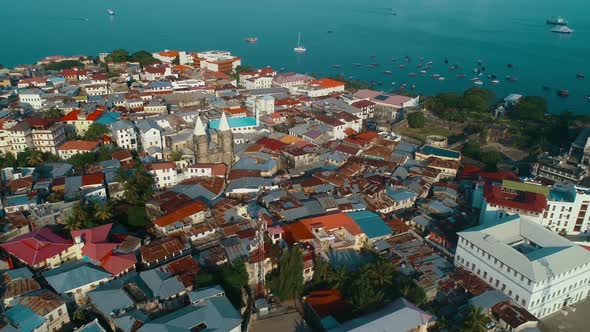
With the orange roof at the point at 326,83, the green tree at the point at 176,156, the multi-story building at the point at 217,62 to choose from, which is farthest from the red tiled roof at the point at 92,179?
the multi-story building at the point at 217,62

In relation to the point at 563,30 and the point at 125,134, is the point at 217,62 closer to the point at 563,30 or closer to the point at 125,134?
the point at 125,134

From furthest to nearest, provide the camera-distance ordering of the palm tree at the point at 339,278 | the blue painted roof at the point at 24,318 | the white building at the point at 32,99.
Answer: the white building at the point at 32,99 < the palm tree at the point at 339,278 < the blue painted roof at the point at 24,318

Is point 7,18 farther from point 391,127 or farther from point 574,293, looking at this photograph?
point 574,293

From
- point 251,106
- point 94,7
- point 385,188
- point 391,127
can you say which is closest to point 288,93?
point 251,106

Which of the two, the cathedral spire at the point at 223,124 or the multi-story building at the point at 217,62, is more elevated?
the cathedral spire at the point at 223,124

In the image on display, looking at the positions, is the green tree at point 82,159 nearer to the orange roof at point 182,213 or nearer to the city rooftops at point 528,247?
the orange roof at point 182,213

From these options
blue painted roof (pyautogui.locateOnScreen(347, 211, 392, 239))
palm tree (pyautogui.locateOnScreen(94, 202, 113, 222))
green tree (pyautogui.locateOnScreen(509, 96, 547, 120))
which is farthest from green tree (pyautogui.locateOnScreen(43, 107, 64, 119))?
green tree (pyautogui.locateOnScreen(509, 96, 547, 120))

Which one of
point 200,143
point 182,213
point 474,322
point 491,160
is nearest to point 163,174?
point 200,143
